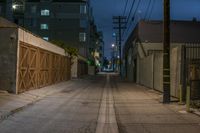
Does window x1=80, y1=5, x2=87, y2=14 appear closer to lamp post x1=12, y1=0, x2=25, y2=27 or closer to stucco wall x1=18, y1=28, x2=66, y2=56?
lamp post x1=12, y1=0, x2=25, y2=27

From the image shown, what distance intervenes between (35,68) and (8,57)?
4.95 m

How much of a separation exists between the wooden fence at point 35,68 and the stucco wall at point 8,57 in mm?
510

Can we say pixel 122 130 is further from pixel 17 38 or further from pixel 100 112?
pixel 17 38

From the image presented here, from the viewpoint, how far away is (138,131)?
11.6m

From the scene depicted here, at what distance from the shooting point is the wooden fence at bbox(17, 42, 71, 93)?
23516 mm

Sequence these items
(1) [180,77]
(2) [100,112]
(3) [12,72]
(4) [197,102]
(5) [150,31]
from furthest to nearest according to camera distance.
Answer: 1. (5) [150,31]
2. (3) [12,72]
3. (1) [180,77]
4. (4) [197,102]
5. (2) [100,112]

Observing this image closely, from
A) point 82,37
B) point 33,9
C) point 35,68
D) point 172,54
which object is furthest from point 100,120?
point 33,9

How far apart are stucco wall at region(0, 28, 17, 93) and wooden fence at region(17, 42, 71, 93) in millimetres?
510

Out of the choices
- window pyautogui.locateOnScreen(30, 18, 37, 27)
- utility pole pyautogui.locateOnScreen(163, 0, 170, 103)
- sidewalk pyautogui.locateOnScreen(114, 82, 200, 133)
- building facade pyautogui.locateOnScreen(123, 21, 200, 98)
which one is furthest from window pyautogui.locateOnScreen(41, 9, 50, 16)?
sidewalk pyautogui.locateOnScreen(114, 82, 200, 133)

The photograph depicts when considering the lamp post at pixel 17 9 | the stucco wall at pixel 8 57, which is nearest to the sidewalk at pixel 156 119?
the stucco wall at pixel 8 57

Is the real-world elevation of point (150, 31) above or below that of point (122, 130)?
above

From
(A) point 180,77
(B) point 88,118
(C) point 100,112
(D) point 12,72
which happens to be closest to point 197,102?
(A) point 180,77

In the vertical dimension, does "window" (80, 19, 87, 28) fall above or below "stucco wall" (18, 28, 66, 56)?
above

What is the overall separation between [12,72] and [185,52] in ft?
30.0
